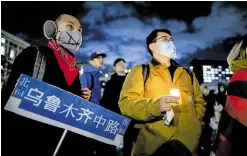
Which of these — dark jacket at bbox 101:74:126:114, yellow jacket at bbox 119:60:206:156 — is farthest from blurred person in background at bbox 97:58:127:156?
yellow jacket at bbox 119:60:206:156

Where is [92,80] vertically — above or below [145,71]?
below

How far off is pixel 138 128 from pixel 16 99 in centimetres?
162

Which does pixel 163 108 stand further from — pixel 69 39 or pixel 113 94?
pixel 113 94

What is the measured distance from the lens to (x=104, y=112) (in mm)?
2416

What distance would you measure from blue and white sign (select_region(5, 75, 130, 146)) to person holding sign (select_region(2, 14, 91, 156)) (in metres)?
0.04

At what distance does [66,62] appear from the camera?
8.53ft

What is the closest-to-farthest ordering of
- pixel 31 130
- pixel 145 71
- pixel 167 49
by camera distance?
pixel 31 130
pixel 145 71
pixel 167 49

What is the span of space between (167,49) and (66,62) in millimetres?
1489

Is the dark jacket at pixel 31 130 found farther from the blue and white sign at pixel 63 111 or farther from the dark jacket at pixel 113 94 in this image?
the dark jacket at pixel 113 94

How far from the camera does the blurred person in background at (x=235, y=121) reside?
2408 mm

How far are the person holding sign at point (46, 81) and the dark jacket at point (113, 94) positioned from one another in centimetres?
330

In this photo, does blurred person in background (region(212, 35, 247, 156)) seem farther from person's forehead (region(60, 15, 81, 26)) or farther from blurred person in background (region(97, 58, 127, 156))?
blurred person in background (region(97, 58, 127, 156))

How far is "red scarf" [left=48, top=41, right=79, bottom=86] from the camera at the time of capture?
2.54 metres

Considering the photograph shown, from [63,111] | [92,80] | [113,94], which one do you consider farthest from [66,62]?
[113,94]
